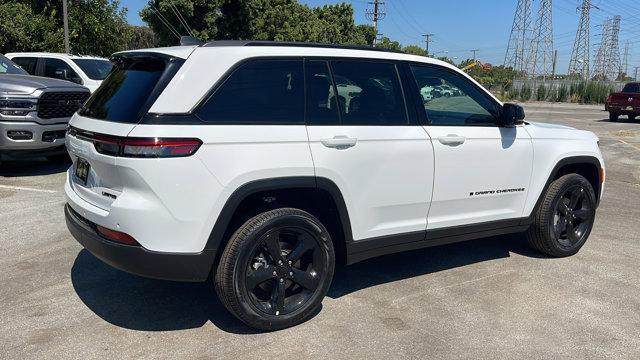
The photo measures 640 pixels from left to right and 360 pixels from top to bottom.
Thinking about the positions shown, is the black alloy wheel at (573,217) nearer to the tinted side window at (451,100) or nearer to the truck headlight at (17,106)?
the tinted side window at (451,100)

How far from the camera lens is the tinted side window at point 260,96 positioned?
3.43 meters

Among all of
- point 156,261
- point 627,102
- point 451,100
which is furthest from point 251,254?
point 627,102

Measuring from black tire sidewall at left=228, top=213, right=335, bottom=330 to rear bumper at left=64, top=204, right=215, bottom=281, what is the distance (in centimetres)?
20

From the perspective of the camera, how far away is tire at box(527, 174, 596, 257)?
505 cm

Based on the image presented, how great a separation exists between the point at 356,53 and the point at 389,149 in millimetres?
747

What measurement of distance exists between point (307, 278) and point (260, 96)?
125 centimetres

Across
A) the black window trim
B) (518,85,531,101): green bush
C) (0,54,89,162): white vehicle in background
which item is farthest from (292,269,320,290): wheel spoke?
(518,85,531,101): green bush

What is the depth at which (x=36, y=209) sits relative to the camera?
6578 mm

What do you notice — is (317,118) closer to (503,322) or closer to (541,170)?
(503,322)

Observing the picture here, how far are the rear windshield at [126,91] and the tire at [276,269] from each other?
39.1 inches

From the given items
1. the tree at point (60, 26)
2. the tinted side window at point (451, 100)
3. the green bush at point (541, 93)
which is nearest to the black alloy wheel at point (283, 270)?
the tinted side window at point (451, 100)

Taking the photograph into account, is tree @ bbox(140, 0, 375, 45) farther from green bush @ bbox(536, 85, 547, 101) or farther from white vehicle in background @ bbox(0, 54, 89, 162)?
green bush @ bbox(536, 85, 547, 101)

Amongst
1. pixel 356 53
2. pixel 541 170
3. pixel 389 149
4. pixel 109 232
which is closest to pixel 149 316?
pixel 109 232

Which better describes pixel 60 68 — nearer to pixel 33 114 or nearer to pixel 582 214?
pixel 33 114
